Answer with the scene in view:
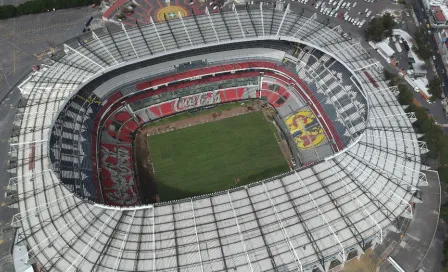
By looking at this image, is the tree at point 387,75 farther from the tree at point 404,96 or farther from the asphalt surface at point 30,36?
the asphalt surface at point 30,36

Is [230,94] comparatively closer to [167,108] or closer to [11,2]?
[167,108]

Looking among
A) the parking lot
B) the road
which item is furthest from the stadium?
the road

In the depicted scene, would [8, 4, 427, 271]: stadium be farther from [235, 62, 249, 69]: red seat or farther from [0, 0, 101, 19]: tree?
[0, 0, 101, 19]: tree

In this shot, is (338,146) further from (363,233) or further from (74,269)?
(74,269)

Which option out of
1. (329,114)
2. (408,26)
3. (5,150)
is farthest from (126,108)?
(408,26)

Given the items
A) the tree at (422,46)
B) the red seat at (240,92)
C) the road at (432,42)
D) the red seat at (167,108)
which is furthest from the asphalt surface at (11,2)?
the road at (432,42)
